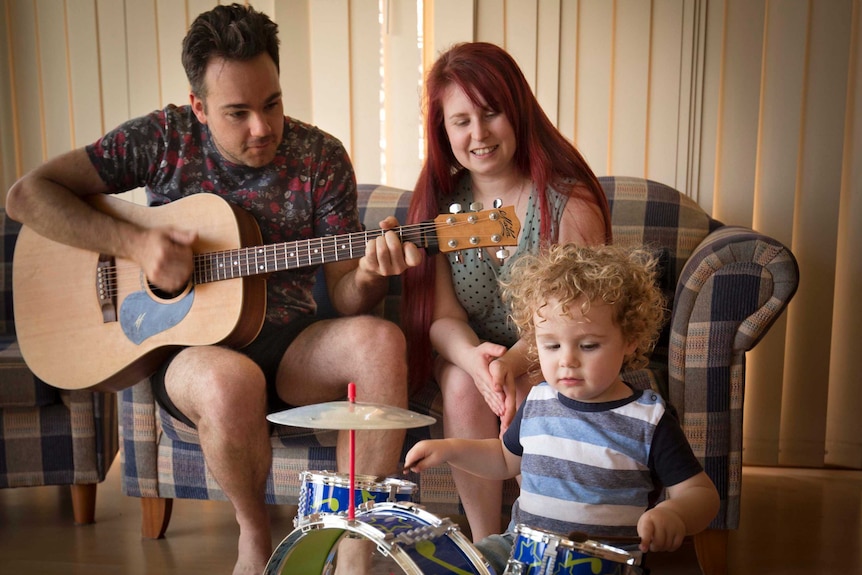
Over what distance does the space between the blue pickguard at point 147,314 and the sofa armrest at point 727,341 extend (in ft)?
3.46

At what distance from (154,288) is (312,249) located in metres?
0.39

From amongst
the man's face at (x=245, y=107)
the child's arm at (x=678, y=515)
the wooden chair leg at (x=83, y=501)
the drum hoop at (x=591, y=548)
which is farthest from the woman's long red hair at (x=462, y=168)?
the wooden chair leg at (x=83, y=501)

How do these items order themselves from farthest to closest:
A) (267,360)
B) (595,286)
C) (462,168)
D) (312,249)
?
(462,168)
(267,360)
(312,249)
(595,286)

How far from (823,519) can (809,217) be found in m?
0.92

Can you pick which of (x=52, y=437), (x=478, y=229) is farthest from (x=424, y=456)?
(x=52, y=437)

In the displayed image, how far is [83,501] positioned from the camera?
2.21 metres

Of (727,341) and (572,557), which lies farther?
(727,341)

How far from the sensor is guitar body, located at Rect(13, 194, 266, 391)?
5.81 ft

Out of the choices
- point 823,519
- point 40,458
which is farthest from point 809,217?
point 40,458

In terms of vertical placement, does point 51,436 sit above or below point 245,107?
below

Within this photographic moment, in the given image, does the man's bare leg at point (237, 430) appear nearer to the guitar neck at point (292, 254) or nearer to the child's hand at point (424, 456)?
the guitar neck at point (292, 254)

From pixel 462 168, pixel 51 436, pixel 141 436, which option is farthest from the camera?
pixel 51 436

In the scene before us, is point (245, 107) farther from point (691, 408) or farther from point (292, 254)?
point (691, 408)

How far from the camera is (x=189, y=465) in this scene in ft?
6.60
